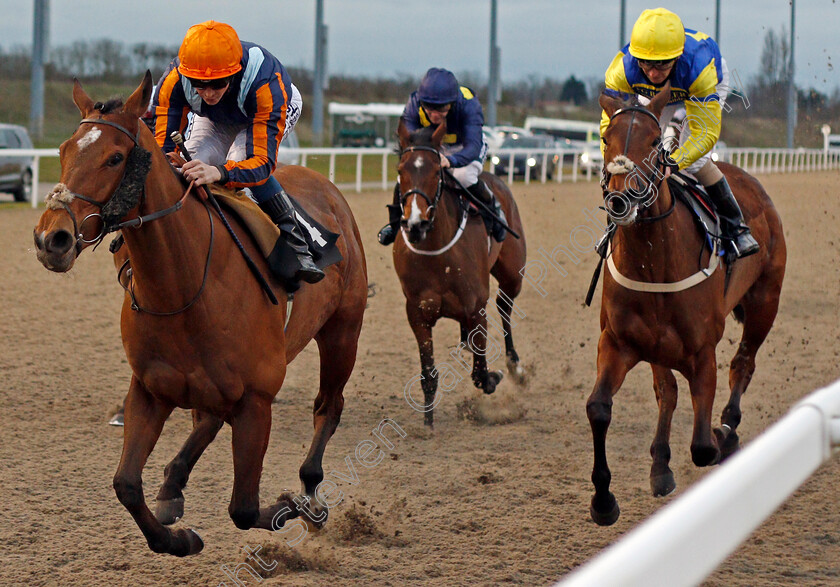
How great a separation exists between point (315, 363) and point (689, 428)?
307 centimetres

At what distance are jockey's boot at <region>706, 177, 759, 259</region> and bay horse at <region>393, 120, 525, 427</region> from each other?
1.77 metres

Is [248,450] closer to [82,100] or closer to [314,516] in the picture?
[314,516]

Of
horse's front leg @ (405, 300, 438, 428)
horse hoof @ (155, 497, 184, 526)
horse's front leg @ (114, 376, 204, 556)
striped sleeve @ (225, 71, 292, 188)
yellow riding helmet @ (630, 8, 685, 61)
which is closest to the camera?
horse's front leg @ (114, 376, 204, 556)

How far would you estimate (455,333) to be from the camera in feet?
29.4

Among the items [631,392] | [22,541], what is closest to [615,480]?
[631,392]

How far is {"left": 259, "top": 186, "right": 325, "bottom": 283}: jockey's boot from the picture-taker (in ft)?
13.0

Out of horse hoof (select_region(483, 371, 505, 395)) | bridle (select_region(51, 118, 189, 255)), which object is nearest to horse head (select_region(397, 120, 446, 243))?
horse hoof (select_region(483, 371, 505, 395))

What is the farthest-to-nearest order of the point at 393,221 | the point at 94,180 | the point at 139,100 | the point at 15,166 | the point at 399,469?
the point at 15,166 → the point at 393,221 → the point at 399,469 → the point at 139,100 → the point at 94,180

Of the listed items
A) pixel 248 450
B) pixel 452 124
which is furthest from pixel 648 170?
pixel 452 124

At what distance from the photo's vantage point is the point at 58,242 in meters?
2.82

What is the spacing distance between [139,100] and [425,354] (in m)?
3.45

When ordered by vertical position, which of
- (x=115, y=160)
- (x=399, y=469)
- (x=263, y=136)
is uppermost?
(x=263, y=136)

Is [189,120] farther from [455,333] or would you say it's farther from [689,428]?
[455,333]

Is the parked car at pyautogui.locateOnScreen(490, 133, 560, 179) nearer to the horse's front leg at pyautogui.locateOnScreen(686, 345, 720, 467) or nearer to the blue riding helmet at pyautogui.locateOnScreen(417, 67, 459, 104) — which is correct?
the blue riding helmet at pyautogui.locateOnScreen(417, 67, 459, 104)
